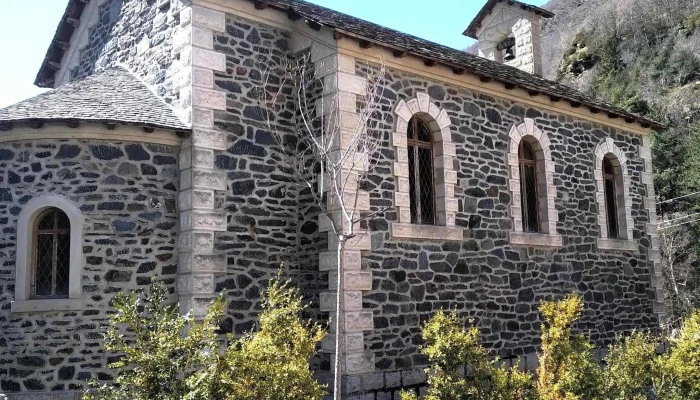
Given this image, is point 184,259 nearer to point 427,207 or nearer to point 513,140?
point 427,207

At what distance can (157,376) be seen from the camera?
508 cm

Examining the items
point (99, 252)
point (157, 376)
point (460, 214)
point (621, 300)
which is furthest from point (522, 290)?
point (157, 376)

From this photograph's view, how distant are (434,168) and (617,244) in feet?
17.3

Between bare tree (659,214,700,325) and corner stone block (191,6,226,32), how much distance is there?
16087 millimetres

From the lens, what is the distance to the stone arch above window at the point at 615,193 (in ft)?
43.9

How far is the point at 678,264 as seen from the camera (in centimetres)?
2150

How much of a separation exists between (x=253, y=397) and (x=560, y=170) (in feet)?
28.9

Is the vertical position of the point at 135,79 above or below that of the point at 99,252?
above

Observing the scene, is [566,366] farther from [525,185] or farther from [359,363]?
[525,185]

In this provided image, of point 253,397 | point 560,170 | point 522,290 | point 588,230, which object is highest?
point 560,170

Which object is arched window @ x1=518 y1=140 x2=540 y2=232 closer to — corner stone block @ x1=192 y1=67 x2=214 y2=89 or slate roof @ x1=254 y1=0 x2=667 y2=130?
slate roof @ x1=254 y1=0 x2=667 y2=130

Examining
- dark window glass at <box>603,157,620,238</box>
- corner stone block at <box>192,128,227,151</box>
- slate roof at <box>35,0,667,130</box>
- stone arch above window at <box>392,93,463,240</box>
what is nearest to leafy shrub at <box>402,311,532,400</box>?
stone arch above window at <box>392,93,463,240</box>

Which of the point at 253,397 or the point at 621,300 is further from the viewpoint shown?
the point at 621,300

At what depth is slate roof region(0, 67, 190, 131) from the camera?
8.16 meters
